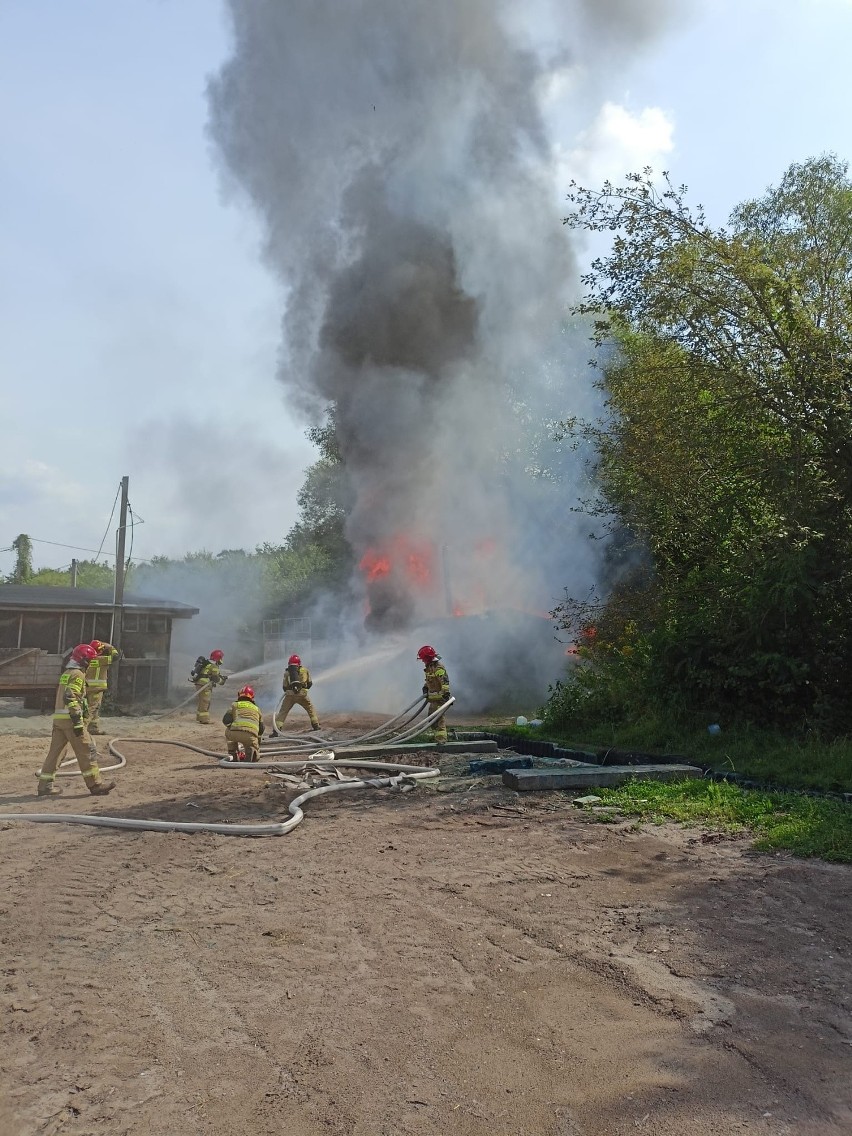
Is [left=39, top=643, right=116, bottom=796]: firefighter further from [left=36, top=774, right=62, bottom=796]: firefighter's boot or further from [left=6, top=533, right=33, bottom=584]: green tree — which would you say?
[left=6, top=533, right=33, bottom=584]: green tree

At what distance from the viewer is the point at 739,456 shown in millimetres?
12203

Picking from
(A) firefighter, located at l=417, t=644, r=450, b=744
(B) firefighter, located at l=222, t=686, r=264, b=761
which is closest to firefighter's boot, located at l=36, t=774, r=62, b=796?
(B) firefighter, located at l=222, t=686, r=264, b=761

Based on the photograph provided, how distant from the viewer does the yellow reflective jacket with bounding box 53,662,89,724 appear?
9234 mm

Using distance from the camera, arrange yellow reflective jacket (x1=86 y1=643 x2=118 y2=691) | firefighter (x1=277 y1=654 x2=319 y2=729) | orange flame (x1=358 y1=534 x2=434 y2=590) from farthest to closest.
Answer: orange flame (x1=358 y1=534 x2=434 y2=590), firefighter (x1=277 y1=654 x2=319 y2=729), yellow reflective jacket (x1=86 y1=643 x2=118 y2=691)

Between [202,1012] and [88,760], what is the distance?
246 inches

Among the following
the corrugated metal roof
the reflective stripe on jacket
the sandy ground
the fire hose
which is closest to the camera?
the sandy ground

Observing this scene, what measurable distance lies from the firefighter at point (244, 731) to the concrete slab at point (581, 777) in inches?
149

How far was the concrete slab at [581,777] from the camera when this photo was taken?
30.1ft

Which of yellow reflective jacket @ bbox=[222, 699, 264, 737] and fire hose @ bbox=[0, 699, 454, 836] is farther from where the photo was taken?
yellow reflective jacket @ bbox=[222, 699, 264, 737]

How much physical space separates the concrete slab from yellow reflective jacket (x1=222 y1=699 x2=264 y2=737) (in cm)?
384

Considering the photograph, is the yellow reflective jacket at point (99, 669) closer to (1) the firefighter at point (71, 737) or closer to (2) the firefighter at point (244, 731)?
(2) the firefighter at point (244, 731)

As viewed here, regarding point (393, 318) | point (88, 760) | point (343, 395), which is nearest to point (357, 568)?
point (343, 395)

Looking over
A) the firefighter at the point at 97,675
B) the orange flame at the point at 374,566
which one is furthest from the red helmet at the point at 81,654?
the orange flame at the point at 374,566

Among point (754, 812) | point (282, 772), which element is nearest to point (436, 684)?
point (282, 772)
